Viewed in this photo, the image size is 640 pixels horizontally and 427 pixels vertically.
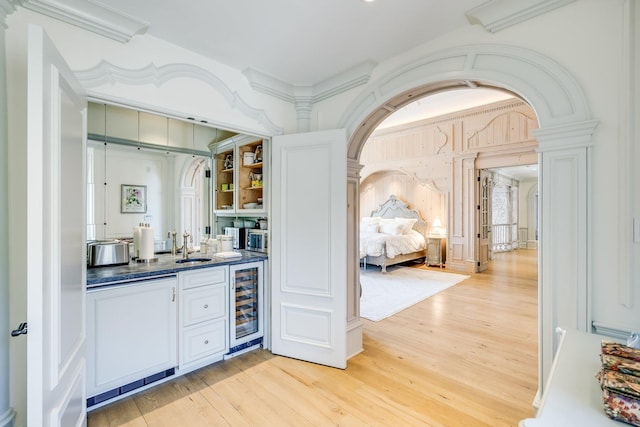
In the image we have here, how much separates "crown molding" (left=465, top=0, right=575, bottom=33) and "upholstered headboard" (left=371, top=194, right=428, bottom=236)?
6102 mm

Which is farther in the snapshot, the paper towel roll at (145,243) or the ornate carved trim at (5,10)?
the paper towel roll at (145,243)

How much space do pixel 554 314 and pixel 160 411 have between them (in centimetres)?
267

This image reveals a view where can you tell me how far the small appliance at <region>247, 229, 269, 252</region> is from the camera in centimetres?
330

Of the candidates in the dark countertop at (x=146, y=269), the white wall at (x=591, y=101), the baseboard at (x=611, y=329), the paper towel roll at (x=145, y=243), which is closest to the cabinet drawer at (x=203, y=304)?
the dark countertop at (x=146, y=269)

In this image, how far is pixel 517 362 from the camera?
2.73m

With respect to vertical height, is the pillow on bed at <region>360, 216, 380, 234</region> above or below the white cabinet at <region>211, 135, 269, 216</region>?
below

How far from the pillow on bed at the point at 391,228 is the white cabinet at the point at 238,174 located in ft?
14.6

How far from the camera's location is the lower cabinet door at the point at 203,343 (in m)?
2.49

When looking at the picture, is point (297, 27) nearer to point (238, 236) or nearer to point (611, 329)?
point (238, 236)

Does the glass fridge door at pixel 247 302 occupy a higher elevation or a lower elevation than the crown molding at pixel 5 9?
lower

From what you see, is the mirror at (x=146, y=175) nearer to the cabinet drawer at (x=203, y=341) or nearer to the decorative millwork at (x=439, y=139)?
the cabinet drawer at (x=203, y=341)

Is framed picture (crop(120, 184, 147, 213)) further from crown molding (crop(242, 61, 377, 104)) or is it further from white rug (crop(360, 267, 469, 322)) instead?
white rug (crop(360, 267, 469, 322))

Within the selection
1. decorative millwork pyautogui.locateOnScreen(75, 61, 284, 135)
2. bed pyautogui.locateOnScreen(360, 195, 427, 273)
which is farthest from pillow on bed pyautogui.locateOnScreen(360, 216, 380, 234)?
decorative millwork pyautogui.locateOnScreen(75, 61, 284, 135)

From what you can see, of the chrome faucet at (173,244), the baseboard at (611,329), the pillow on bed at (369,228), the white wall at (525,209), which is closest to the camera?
the baseboard at (611,329)
